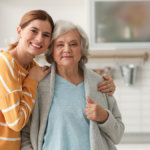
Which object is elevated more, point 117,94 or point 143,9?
point 143,9

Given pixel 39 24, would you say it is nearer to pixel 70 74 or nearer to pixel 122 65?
pixel 70 74

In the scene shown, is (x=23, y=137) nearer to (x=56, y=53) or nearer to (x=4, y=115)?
(x=4, y=115)

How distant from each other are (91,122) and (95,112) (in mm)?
53

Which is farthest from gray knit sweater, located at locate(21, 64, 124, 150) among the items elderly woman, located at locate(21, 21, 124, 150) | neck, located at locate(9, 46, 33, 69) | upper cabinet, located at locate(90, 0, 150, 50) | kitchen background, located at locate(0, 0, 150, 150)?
kitchen background, located at locate(0, 0, 150, 150)

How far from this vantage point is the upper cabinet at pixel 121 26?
241 centimetres

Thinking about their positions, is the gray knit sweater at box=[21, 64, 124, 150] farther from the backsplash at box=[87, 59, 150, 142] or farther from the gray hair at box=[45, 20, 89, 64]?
the backsplash at box=[87, 59, 150, 142]

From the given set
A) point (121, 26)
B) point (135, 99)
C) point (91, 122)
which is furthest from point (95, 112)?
point (135, 99)

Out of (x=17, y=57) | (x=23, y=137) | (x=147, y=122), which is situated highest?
(x=17, y=57)

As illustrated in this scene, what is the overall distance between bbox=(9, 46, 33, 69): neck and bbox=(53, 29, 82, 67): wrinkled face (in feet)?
0.46

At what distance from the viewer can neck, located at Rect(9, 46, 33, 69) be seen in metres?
1.23

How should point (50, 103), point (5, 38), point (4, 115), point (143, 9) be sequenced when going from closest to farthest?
point (4, 115)
point (50, 103)
point (143, 9)
point (5, 38)

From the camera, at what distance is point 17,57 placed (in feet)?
4.04

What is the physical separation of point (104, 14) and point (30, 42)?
1.40 metres

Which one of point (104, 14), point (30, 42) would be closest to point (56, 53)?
point (30, 42)
